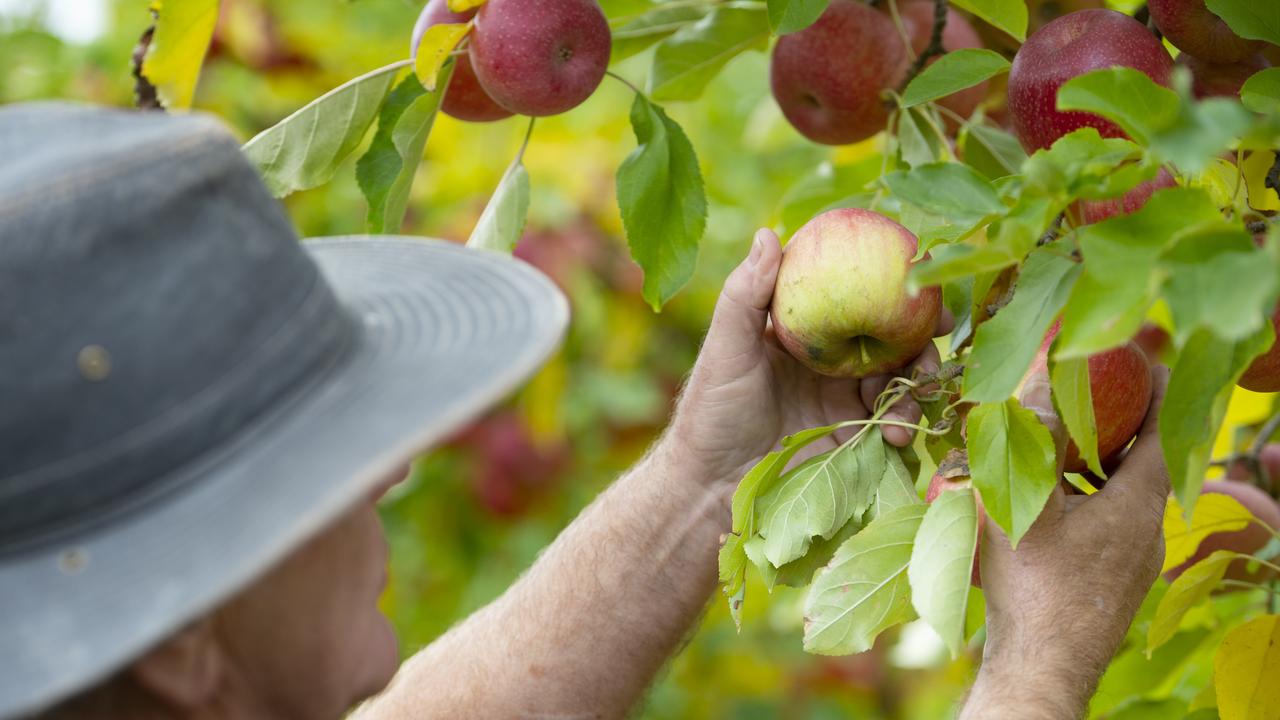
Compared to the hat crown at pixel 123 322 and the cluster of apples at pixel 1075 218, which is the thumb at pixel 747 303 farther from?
the hat crown at pixel 123 322

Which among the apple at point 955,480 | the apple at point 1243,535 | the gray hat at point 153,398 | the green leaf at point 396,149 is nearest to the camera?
the gray hat at point 153,398

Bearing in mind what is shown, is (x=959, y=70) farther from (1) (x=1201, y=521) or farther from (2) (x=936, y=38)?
(1) (x=1201, y=521)

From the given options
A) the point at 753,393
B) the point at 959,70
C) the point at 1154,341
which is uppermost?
the point at 959,70

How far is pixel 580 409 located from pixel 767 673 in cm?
88

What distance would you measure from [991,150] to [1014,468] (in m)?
0.56

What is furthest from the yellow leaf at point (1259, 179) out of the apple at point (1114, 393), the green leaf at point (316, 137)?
the green leaf at point (316, 137)

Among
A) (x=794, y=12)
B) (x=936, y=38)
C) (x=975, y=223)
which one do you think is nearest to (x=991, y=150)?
(x=936, y=38)

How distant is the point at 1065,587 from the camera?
3.34 ft

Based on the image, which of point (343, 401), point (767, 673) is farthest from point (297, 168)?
point (767, 673)

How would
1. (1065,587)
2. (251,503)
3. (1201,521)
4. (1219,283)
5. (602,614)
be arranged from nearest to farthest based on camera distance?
1. (1219,283)
2. (251,503)
3. (1065,587)
4. (1201,521)
5. (602,614)

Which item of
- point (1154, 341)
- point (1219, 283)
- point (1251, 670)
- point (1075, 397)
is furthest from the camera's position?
point (1154, 341)

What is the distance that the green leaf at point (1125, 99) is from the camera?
80 cm

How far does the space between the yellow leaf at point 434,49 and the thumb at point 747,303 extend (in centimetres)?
33

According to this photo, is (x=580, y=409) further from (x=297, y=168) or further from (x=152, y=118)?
(x=152, y=118)
